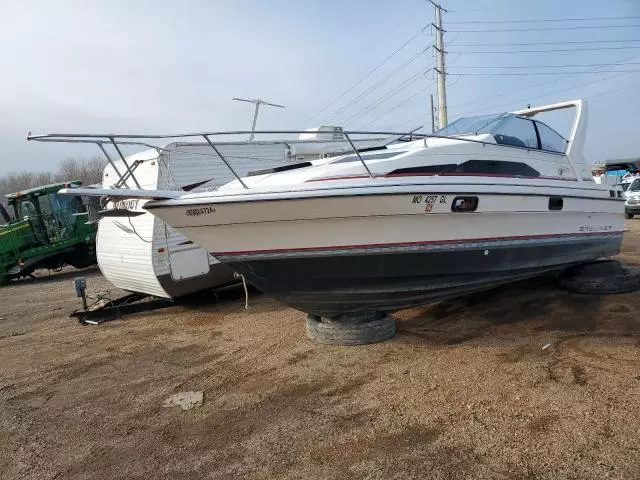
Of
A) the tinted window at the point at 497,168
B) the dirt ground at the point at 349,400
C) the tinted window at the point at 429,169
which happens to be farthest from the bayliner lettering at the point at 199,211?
the tinted window at the point at 497,168

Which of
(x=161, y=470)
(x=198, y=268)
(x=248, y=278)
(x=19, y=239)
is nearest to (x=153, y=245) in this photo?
(x=198, y=268)

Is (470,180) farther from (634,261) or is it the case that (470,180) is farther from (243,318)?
(634,261)

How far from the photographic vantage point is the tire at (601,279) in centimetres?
606

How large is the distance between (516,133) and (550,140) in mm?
752

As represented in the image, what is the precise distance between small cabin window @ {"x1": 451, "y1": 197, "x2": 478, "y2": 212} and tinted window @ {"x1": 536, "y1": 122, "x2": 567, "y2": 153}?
1.94m

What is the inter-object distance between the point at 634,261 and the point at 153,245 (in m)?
8.68

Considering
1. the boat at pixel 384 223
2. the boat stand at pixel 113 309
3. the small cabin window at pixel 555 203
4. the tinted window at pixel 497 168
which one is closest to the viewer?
the boat at pixel 384 223

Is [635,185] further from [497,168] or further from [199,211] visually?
[199,211]

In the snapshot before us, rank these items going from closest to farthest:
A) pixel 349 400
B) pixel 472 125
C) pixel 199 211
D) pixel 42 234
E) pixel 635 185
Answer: pixel 349 400 < pixel 199 211 < pixel 472 125 < pixel 42 234 < pixel 635 185

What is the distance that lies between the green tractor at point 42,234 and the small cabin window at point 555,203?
12.3 meters

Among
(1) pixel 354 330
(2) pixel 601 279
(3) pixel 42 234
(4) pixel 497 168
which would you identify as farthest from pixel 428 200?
(3) pixel 42 234

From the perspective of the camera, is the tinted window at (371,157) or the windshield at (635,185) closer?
the tinted window at (371,157)

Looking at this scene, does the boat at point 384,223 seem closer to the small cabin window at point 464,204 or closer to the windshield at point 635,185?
the small cabin window at point 464,204

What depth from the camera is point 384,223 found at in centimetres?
423
